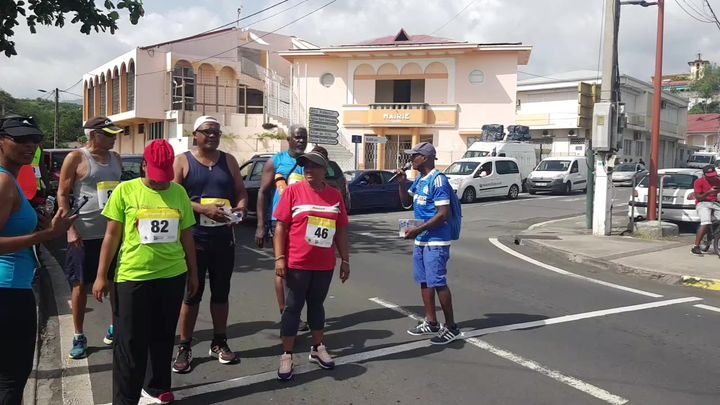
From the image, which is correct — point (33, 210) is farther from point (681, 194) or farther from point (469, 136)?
point (469, 136)

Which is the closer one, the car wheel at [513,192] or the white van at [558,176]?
the car wheel at [513,192]

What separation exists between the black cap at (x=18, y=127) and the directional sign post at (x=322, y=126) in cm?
1995

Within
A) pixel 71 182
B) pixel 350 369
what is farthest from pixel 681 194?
pixel 71 182

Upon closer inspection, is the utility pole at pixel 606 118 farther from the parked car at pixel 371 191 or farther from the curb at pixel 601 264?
the parked car at pixel 371 191

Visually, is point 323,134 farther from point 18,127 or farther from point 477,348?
point 18,127

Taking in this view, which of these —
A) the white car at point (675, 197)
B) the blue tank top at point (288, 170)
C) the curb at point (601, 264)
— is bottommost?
the curb at point (601, 264)

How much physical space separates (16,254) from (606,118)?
462 inches

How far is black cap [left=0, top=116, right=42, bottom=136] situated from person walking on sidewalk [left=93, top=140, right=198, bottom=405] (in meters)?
0.68

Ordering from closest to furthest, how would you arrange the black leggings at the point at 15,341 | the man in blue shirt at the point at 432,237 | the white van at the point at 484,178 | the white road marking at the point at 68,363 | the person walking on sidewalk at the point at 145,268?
1. the black leggings at the point at 15,341
2. the person walking on sidewalk at the point at 145,268
3. the white road marking at the point at 68,363
4. the man in blue shirt at the point at 432,237
5. the white van at the point at 484,178

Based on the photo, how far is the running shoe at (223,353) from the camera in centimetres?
491

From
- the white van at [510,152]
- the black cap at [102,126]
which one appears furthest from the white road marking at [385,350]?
the white van at [510,152]

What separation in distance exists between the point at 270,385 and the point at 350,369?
69 centimetres

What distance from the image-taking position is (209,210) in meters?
4.60

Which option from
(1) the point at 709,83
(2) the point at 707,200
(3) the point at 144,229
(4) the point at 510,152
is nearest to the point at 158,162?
(3) the point at 144,229
